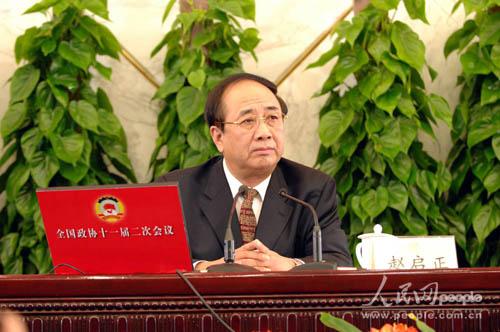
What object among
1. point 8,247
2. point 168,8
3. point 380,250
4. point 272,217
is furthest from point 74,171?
point 380,250

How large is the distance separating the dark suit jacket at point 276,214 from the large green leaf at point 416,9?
3.19 feet

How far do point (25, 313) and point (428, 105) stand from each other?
7.46ft

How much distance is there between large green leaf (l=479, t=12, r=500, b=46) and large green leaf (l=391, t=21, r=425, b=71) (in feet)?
0.78

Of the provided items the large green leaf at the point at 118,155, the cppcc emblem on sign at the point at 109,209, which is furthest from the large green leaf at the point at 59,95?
the cppcc emblem on sign at the point at 109,209

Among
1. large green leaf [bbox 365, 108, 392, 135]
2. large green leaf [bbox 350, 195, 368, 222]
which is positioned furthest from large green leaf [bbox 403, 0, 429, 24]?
large green leaf [bbox 350, 195, 368, 222]

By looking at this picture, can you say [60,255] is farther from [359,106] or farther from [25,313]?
[359,106]

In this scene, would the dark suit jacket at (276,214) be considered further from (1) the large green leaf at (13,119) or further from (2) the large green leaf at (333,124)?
(1) the large green leaf at (13,119)

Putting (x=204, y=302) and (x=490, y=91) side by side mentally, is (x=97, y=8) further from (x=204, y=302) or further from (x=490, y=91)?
(x=204, y=302)

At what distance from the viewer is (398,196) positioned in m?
3.52

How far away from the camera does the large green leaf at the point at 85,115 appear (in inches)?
142

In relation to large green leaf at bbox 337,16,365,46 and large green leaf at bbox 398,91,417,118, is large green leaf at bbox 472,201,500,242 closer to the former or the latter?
large green leaf at bbox 398,91,417,118

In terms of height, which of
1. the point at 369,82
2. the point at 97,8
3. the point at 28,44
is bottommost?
the point at 369,82

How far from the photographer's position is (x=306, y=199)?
2.84 metres

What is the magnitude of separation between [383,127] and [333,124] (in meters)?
0.20
